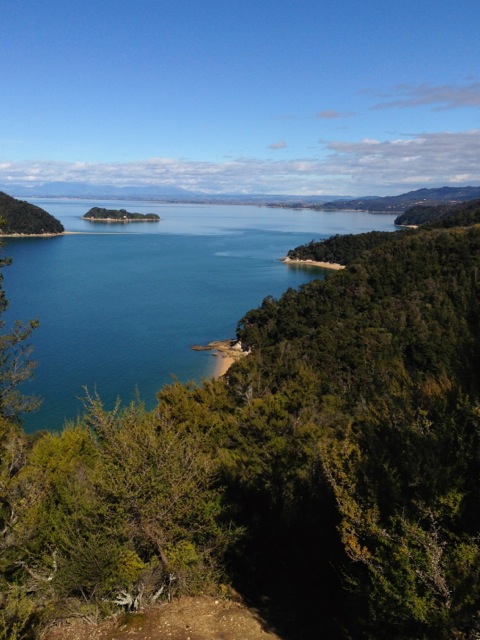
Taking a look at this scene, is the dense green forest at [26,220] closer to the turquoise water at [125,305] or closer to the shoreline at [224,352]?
the turquoise water at [125,305]

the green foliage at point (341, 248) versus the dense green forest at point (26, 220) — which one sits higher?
the dense green forest at point (26, 220)

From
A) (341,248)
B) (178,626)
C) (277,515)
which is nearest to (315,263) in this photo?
(341,248)

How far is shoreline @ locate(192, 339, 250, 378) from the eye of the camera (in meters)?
34.5

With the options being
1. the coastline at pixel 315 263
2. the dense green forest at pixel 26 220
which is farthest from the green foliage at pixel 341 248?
the dense green forest at pixel 26 220

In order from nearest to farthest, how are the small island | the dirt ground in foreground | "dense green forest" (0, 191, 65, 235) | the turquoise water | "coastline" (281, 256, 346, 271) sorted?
the dirt ground in foreground
the turquoise water
"coastline" (281, 256, 346, 271)
"dense green forest" (0, 191, 65, 235)
the small island

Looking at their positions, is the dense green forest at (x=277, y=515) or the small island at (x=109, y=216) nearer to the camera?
the dense green forest at (x=277, y=515)

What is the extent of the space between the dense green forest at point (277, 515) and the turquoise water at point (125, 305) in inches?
147

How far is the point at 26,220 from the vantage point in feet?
373

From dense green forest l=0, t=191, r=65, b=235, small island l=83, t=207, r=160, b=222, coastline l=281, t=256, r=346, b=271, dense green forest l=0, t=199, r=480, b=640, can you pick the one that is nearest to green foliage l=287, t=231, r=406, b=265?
coastline l=281, t=256, r=346, b=271

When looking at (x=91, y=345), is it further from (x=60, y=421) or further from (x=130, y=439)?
(x=130, y=439)

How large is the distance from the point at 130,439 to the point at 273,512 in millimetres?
4360

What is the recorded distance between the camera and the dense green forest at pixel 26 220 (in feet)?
363

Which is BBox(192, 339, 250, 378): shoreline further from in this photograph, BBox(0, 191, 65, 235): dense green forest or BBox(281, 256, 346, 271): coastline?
BBox(0, 191, 65, 235): dense green forest

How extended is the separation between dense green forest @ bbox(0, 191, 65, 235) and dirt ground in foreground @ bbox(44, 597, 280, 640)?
11594 centimetres
